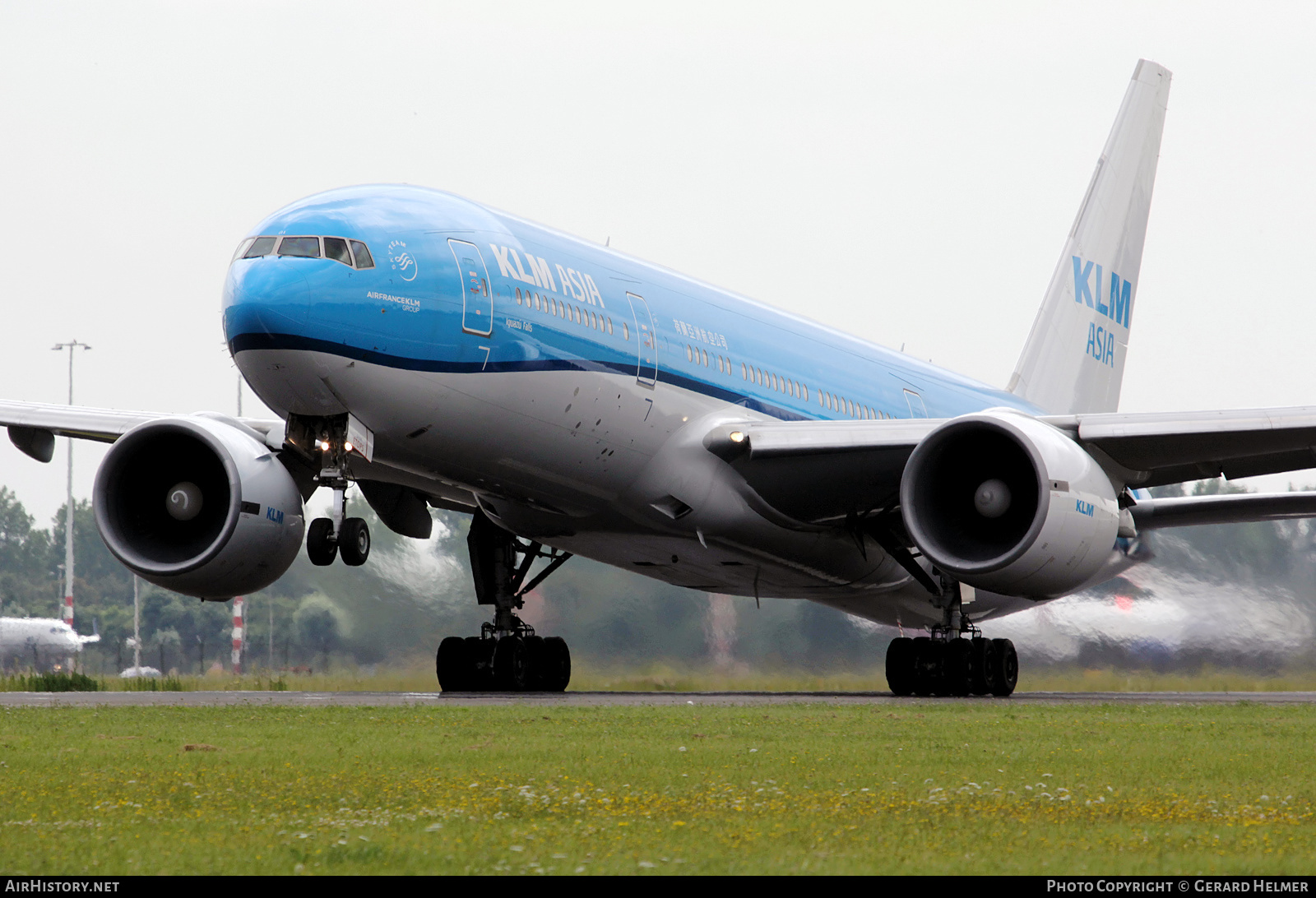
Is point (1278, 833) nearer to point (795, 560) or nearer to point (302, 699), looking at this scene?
point (302, 699)

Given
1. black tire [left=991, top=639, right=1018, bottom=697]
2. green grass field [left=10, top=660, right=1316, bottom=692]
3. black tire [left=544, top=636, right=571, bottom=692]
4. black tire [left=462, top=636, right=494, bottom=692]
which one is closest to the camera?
black tire [left=991, top=639, right=1018, bottom=697]

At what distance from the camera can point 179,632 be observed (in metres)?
51.3

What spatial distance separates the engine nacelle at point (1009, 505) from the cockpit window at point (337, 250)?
5.96 metres

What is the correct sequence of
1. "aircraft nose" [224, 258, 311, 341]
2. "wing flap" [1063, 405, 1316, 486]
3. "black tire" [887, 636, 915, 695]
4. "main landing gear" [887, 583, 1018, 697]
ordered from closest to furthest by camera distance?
"aircraft nose" [224, 258, 311, 341] < "wing flap" [1063, 405, 1316, 486] < "main landing gear" [887, 583, 1018, 697] < "black tire" [887, 636, 915, 695]

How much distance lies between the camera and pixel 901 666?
19.2 m

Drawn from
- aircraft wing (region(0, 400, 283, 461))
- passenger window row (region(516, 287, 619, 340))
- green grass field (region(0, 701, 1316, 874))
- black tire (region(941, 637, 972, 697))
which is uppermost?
passenger window row (region(516, 287, 619, 340))

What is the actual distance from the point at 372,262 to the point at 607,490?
3974 mm

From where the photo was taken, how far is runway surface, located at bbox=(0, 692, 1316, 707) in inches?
605

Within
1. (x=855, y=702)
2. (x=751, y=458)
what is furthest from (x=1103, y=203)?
(x=855, y=702)

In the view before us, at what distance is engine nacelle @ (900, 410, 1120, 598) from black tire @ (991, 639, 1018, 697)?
2.97 m

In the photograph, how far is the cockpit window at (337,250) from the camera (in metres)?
14.4

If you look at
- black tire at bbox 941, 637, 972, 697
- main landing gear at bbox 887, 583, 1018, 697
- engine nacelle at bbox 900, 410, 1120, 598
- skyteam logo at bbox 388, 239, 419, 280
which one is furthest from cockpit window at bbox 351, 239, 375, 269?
black tire at bbox 941, 637, 972, 697

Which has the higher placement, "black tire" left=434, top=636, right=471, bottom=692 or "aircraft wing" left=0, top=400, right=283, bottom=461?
"aircraft wing" left=0, top=400, right=283, bottom=461

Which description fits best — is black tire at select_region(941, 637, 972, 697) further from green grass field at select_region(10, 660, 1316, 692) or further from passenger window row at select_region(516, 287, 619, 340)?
passenger window row at select_region(516, 287, 619, 340)
